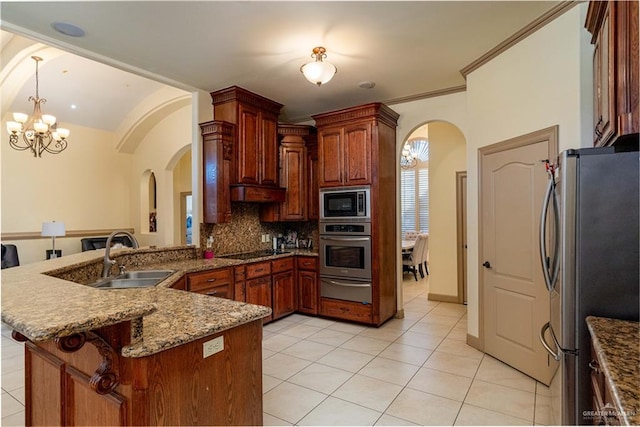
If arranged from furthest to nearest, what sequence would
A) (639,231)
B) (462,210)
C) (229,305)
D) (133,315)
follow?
(462,210), (229,305), (639,231), (133,315)

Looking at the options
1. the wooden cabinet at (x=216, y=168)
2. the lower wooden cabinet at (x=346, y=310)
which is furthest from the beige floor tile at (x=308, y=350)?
the wooden cabinet at (x=216, y=168)

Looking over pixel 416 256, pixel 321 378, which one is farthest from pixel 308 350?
pixel 416 256

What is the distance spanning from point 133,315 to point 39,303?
1.23 feet

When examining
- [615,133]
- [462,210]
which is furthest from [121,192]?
[615,133]

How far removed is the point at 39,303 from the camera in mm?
1183

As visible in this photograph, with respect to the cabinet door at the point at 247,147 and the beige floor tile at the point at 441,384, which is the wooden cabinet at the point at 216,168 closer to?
the cabinet door at the point at 247,147

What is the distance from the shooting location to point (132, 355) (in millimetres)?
1157

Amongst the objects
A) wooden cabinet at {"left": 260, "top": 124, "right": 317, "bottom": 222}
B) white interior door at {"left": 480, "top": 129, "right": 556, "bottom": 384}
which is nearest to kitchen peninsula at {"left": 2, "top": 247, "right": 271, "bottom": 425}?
white interior door at {"left": 480, "top": 129, "right": 556, "bottom": 384}

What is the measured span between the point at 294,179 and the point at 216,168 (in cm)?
121

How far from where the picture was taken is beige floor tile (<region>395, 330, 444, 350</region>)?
11.8 ft

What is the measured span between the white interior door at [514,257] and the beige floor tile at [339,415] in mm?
1505

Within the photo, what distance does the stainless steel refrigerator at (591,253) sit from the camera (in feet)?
5.03

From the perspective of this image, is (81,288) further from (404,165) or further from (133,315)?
(404,165)

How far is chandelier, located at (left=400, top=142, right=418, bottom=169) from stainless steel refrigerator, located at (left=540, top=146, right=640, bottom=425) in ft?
22.3
